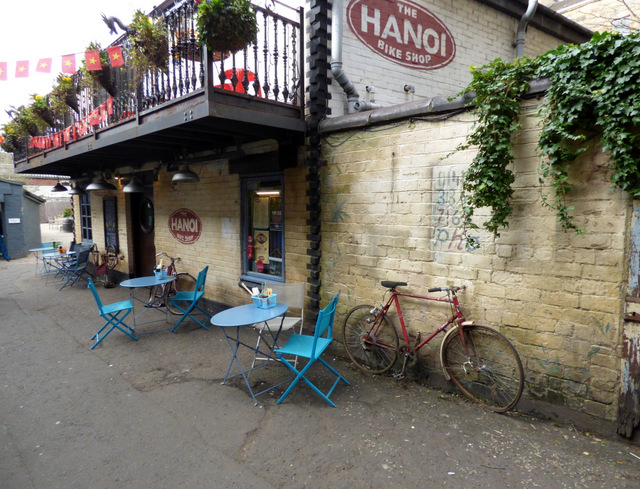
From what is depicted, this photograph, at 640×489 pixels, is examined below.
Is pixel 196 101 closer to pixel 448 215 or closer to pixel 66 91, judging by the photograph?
pixel 448 215

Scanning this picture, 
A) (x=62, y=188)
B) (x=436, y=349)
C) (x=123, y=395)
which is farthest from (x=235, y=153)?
(x=62, y=188)

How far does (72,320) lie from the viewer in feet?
22.1

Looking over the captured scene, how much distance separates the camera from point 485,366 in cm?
357

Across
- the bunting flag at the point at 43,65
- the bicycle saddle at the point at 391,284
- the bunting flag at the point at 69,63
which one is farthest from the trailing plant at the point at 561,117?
the bunting flag at the point at 43,65

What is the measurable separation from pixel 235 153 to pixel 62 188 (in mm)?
8737

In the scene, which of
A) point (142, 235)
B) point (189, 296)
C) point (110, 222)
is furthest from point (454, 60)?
point (110, 222)

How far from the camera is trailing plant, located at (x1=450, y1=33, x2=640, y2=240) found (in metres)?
2.61

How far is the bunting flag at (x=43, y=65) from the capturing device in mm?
5953

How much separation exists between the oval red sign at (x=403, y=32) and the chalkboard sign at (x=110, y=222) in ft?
27.2

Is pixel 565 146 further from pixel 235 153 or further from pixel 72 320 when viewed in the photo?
pixel 72 320

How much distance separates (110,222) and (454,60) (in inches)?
387

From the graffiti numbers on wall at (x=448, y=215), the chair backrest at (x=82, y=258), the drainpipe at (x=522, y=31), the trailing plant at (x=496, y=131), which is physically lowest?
the chair backrest at (x=82, y=258)

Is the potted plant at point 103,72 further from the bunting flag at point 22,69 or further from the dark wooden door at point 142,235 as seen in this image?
the dark wooden door at point 142,235

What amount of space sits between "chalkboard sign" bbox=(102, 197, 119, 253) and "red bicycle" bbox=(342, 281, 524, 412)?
8.52 metres
